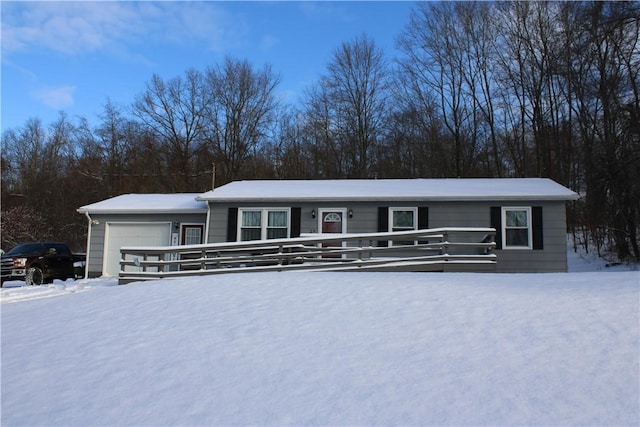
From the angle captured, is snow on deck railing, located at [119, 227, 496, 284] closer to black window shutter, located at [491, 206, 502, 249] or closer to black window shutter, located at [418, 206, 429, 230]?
black window shutter, located at [491, 206, 502, 249]

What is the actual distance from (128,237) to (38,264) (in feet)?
9.86

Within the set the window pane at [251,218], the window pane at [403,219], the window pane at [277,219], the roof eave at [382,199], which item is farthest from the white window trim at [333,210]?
the window pane at [251,218]

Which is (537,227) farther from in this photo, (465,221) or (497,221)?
(465,221)

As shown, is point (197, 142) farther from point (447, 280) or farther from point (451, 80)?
point (447, 280)

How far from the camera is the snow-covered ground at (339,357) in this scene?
4.09 metres

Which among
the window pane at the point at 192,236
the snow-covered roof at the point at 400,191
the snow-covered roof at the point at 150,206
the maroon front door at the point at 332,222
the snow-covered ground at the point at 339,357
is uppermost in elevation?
the snow-covered roof at the point at 400,191

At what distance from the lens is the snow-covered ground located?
4.09 metres

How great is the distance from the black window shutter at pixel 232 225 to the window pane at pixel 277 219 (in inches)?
42.3

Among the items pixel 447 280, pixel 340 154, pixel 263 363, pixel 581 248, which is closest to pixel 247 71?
pixel 340 154

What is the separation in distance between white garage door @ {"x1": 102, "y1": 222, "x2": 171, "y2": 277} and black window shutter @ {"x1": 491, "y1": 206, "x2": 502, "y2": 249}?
1116cm

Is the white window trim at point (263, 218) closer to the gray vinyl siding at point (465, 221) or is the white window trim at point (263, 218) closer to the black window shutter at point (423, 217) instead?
the gray vinyl siding at point (465, 221)

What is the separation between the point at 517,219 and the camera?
13.0 metres

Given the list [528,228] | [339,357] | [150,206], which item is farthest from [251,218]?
[339,357]

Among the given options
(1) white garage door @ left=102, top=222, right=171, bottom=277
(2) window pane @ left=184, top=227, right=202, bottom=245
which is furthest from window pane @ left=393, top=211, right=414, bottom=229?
(1) white garage door @ left=102, top=222, right=171, bottom=277
